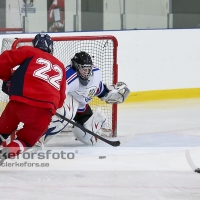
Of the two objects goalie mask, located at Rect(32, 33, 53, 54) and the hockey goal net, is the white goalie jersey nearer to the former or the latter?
the hockey goal net

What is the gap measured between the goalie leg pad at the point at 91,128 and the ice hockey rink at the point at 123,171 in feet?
0.19

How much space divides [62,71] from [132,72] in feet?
10.2

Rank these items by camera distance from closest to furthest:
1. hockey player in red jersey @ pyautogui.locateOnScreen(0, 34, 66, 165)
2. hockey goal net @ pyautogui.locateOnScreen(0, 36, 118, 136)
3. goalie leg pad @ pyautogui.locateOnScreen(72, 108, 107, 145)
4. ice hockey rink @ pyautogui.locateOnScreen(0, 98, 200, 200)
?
ice hockey rink @ pyautogui.locateOnScreen(0, 98, 200, 200), hockey player in red jersey @ pyautogui.locateOnScreen(0, 34, 66, 165), goalie leg pad @ pyautogui.locateOnScreen(72, 108, 107, 145), hockey goal net @ pyautogui.locateOnScreen(0, 36, 118, 136)

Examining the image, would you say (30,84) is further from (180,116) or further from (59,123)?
(180,116)

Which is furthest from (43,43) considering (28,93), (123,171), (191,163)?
(191,163)

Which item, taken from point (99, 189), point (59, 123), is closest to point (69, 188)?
point (99, 189)

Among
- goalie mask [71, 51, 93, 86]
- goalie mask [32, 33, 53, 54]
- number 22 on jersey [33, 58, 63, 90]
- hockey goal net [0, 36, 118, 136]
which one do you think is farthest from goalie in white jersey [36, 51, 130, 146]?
number 22 on jersey [33, 58, 63, 90]

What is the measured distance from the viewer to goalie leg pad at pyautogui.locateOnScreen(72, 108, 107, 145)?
14.6 ft

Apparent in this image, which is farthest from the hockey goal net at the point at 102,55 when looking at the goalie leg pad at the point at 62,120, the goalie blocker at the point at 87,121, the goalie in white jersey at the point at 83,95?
the goalie leg pad at the point at 62,120

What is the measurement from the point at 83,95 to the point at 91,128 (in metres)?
0.30

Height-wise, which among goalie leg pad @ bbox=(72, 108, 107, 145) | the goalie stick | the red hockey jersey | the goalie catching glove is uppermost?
the red hockey jersey

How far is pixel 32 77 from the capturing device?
3387 mm

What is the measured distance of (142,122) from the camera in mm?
5547

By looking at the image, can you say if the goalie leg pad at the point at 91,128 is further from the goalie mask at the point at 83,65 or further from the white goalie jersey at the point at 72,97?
the goalie mask at the point at 83,65
